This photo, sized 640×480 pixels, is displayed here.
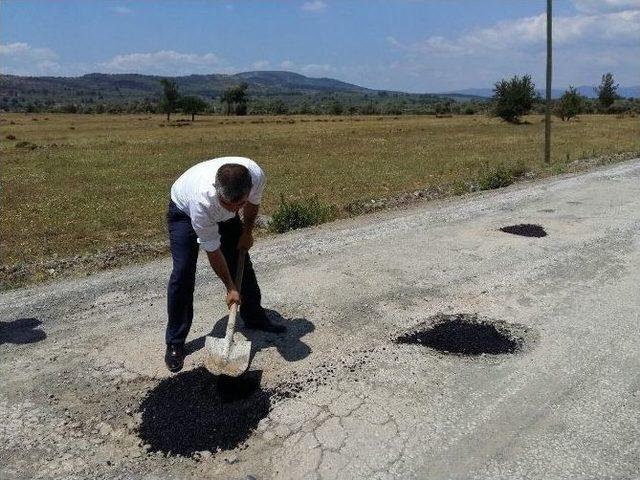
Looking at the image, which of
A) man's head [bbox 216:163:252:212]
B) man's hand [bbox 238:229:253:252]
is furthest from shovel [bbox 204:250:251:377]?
man's head [bbox 216:163:252:212]

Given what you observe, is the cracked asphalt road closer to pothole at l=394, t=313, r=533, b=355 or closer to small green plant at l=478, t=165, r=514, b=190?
pothole at l=394, t=313, r=533, b=355

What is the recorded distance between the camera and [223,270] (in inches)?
152

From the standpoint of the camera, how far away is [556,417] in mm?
3516

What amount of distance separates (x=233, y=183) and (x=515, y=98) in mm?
49513

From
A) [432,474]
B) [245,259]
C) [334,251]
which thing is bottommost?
[432,474]

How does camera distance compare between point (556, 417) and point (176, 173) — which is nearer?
point (556, 417)

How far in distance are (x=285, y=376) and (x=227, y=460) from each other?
2.86 feet

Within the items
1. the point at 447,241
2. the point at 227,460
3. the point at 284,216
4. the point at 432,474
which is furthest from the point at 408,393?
the point at 284,216

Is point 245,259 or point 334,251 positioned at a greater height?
point 245,259

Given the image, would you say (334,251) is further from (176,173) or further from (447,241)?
(176,173)

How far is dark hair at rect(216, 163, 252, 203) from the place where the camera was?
3.46 meters

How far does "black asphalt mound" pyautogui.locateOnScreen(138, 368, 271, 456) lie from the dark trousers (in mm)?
386

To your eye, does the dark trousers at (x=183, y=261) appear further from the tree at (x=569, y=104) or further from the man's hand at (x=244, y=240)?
the tree at (x=569, y=104)

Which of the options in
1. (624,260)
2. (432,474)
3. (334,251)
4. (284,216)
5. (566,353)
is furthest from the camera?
(284,216)
